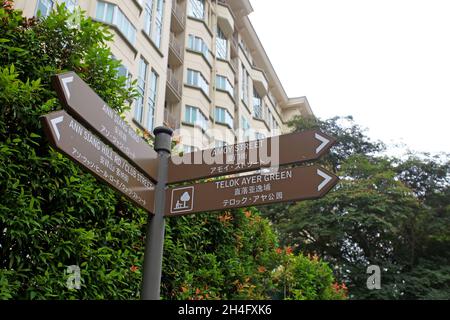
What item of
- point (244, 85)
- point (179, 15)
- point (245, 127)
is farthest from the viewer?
point (244, 85)

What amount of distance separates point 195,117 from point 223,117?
3.06 m

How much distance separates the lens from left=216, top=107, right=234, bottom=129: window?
83.5 ft

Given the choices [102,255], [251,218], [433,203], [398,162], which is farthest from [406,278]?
[102,255]

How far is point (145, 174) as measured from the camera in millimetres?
4152

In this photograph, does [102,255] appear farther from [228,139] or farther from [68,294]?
[228,139]

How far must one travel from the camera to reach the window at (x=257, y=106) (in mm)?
33291

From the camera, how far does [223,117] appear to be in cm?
2564

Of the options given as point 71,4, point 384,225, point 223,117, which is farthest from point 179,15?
point 384,225

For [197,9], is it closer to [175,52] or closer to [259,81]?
[175,52]

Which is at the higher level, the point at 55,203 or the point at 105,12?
the point at 105,12

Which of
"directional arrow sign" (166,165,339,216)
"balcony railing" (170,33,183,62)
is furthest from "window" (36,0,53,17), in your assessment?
"directional arrow sign" (166,165,339,216)

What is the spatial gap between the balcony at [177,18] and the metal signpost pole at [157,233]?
2013 cm
